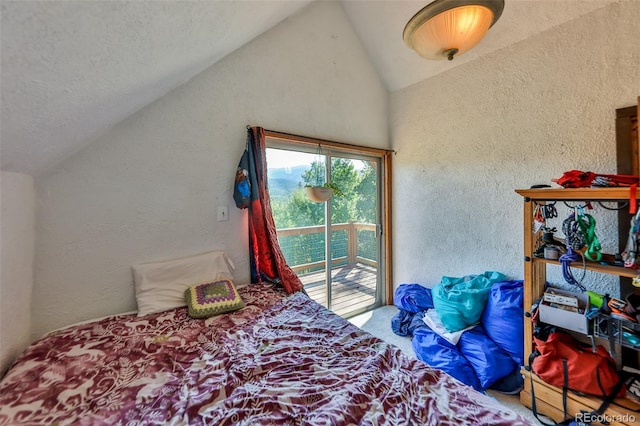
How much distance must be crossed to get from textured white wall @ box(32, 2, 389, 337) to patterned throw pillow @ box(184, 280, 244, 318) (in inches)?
13.4

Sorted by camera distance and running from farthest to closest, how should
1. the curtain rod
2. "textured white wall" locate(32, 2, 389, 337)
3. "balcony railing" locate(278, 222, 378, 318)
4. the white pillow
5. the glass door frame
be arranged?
the glass door frame → "balcony railing" locate(278, 222, 378, 318) → the curtain rod → the white pillow → "textured white wall" locate(32, 2, 389, 337)

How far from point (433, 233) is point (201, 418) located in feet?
8.06

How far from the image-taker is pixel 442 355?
1849 mm

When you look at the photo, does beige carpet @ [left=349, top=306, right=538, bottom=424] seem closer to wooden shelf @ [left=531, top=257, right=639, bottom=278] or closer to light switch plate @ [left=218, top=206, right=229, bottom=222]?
wooden shelf @ [left=531, top=257, right=639, bottom=278]

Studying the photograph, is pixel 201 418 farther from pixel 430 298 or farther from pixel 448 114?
pixel 448 114

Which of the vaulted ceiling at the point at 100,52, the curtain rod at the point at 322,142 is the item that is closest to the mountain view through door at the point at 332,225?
the curtain rod at the point at 322,142

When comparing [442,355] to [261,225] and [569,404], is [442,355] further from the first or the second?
[261,225]

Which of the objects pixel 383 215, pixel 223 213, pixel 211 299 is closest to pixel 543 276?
pixel 383 215

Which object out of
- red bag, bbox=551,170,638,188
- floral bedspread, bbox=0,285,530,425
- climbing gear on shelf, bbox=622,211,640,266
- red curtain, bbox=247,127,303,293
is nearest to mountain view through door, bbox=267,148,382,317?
red curtain, bbox=247,127,303,293

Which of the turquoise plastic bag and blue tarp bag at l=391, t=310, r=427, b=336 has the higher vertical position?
the turquoise plastic bag

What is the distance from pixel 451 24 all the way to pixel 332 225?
6.31 feet

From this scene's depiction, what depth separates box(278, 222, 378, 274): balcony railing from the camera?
2.45 metres

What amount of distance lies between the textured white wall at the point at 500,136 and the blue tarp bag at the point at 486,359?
2.10ft

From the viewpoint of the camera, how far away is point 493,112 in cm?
209
